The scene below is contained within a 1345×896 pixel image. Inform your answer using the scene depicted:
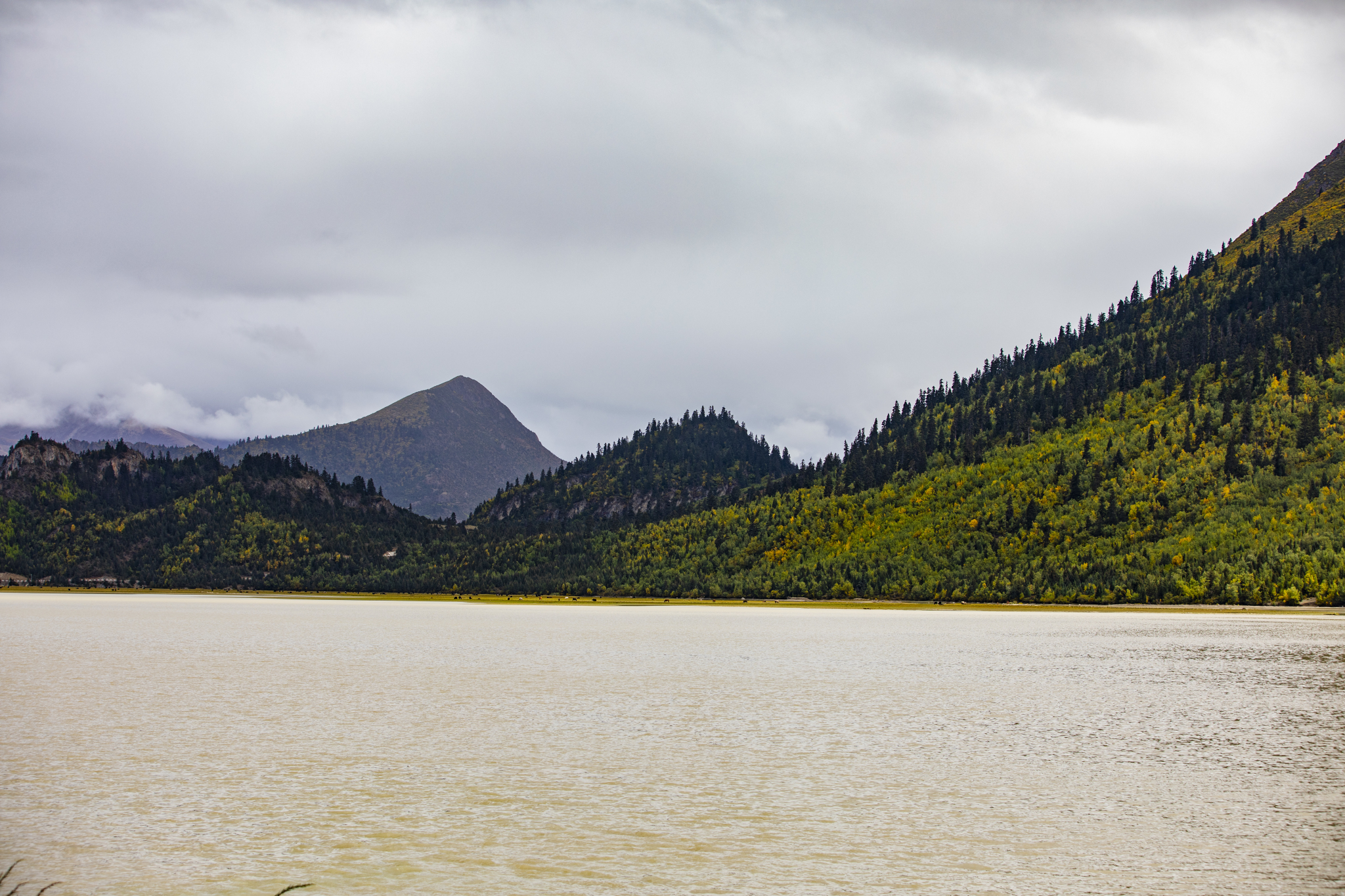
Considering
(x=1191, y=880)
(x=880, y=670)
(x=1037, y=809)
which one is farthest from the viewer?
(x=880, y=670)

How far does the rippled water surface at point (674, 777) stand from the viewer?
2084cm

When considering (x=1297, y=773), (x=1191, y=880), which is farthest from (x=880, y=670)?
(x=1191, y=880)

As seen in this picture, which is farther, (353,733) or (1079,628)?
(1079,628)

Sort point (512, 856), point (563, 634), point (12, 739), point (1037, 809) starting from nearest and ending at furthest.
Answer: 1. point (512, 856)
2. point (1037, 809)
3. point (12, 739)
4. point (563, 634)

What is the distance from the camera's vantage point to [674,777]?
30.3m

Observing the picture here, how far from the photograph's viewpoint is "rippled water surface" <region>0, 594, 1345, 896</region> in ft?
68.4

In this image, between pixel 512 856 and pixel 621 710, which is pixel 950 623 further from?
pixel 512 856

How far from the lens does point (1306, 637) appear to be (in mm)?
101125

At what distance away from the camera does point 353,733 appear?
38.1m

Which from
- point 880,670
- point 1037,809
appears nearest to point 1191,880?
point 1037,809

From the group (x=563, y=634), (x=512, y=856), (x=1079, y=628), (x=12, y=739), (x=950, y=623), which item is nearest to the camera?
(x=512, y=856)

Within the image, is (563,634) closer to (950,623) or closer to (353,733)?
(950,623)

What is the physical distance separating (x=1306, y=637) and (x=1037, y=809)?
3733 inches

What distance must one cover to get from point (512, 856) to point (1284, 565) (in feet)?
676
